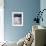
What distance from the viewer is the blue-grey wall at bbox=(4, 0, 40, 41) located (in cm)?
502

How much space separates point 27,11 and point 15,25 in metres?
0.71

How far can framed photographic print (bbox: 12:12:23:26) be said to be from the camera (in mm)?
5098

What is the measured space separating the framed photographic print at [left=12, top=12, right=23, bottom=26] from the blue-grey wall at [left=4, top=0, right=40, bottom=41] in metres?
0.12

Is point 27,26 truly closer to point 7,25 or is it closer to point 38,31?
point 7,25

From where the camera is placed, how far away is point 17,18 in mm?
5137

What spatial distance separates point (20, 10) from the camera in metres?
5.07

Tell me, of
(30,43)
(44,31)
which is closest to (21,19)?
(30,43)

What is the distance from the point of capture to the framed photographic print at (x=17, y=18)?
5.10m

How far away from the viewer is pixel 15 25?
510cm

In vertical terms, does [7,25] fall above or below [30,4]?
below

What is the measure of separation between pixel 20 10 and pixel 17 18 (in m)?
0.33

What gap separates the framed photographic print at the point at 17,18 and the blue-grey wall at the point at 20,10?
0.12 meters

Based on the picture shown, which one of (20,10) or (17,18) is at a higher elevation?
(20,10)

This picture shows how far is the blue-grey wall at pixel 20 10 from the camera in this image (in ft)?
16.5
